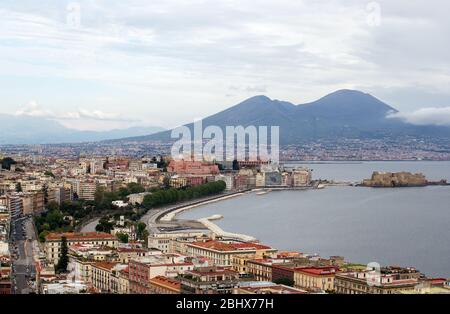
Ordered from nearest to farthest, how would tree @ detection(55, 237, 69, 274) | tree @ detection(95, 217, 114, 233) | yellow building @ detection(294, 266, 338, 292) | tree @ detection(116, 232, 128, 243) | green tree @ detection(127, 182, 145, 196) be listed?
yellow building @ detection(294, 266, 338, 292), tree @ detection(55, 237, 69, 274), tree @ detection(116, 232, 128, 243), tree @ detection(95, 217, 114, 233), green tree @ detection(127, 182, 145, 196)

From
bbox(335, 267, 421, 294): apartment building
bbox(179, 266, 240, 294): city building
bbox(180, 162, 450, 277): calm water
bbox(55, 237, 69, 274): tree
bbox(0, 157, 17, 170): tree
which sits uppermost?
bbox(0, 157, 17, 170): tree

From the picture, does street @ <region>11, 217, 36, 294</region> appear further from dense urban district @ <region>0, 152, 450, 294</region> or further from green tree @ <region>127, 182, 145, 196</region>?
green tree @ <region>127, 182, 145, 196</region>

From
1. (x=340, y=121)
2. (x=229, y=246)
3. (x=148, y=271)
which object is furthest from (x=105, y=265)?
(x=340, y=121)

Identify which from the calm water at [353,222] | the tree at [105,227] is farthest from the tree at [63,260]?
the calm water at [353,222]

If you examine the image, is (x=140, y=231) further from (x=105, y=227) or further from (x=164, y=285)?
(x=164, y=285)

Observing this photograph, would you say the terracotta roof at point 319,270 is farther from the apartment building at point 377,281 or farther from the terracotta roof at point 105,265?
the terracotta roof at point 105,265

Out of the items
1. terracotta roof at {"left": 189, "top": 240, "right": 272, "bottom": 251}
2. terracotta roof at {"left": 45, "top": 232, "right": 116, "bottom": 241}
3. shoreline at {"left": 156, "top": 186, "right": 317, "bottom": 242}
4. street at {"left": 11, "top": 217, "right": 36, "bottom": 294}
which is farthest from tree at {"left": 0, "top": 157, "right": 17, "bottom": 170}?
terracotta roof at {"left": 189, "top": 240, "right": 272, "bottom": 251}

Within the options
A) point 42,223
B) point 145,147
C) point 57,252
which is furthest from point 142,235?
point 145,147

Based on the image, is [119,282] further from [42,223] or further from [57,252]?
[42,223]
